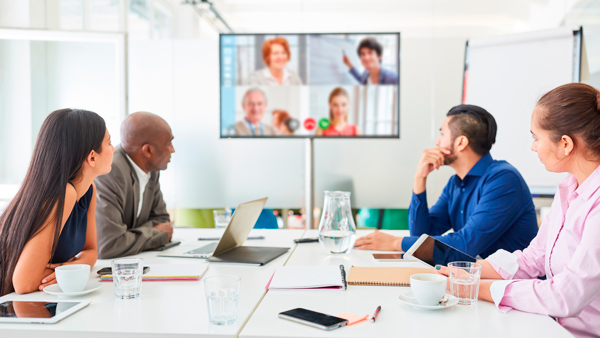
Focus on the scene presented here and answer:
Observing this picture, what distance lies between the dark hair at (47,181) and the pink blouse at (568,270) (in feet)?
4.06

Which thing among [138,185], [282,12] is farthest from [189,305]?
[282,12]

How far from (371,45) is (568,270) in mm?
3006

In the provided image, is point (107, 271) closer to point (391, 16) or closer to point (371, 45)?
point (371, 45)

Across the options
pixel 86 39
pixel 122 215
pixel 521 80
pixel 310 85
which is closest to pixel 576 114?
pixel 122 215

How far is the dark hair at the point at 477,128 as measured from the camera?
237 cm

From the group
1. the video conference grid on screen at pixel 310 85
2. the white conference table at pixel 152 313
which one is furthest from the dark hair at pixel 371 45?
the white conference table at pixel 152 313

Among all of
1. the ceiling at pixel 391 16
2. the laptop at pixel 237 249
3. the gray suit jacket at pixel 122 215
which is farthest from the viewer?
the ceiling at pixel 391 16

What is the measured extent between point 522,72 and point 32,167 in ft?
10.7

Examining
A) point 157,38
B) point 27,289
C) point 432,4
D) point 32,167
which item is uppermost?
point 432,4

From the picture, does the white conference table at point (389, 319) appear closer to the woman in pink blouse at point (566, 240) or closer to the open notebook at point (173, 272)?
the woman in pink blouse at point (566, 240)

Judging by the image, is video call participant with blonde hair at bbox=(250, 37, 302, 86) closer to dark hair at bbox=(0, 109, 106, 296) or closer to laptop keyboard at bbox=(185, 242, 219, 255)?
laptop keyboard at bbox=(185, 242, 219, 255)

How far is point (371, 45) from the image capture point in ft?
13.2

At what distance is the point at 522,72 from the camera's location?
3717 mm

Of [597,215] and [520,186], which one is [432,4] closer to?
[520,186]
